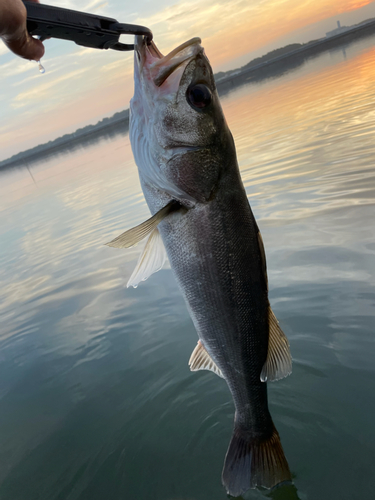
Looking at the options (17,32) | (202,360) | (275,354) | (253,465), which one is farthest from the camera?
(202,360)

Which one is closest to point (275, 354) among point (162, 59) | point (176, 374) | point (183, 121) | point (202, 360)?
point (202, 360)

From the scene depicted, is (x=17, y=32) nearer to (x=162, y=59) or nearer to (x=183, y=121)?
(x=162, y=59)

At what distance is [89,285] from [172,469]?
5494 millimetres

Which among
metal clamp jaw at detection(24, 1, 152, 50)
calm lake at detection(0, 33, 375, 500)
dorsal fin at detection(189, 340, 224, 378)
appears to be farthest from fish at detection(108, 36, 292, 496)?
calm lake at detection(0, 33, 375, 500)

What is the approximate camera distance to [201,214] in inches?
96.7

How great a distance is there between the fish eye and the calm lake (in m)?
3.03

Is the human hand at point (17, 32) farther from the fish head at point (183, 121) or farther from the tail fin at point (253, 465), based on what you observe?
the tail fin at point (253, 465)

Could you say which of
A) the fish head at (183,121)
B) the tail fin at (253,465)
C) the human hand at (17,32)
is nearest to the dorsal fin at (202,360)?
the tail fin at (253,465)

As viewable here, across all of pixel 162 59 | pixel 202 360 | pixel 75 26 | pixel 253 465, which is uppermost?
pixel 75 26

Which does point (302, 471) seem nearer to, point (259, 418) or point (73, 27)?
point (259, 418)

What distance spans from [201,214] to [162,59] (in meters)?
0.94

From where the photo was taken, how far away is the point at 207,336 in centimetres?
275

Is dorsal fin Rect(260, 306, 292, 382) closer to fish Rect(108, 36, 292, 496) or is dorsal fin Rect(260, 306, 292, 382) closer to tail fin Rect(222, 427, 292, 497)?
fish Rect(108, 36, 292, 496)

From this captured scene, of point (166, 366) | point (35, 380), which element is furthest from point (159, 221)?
point (35, 380)
